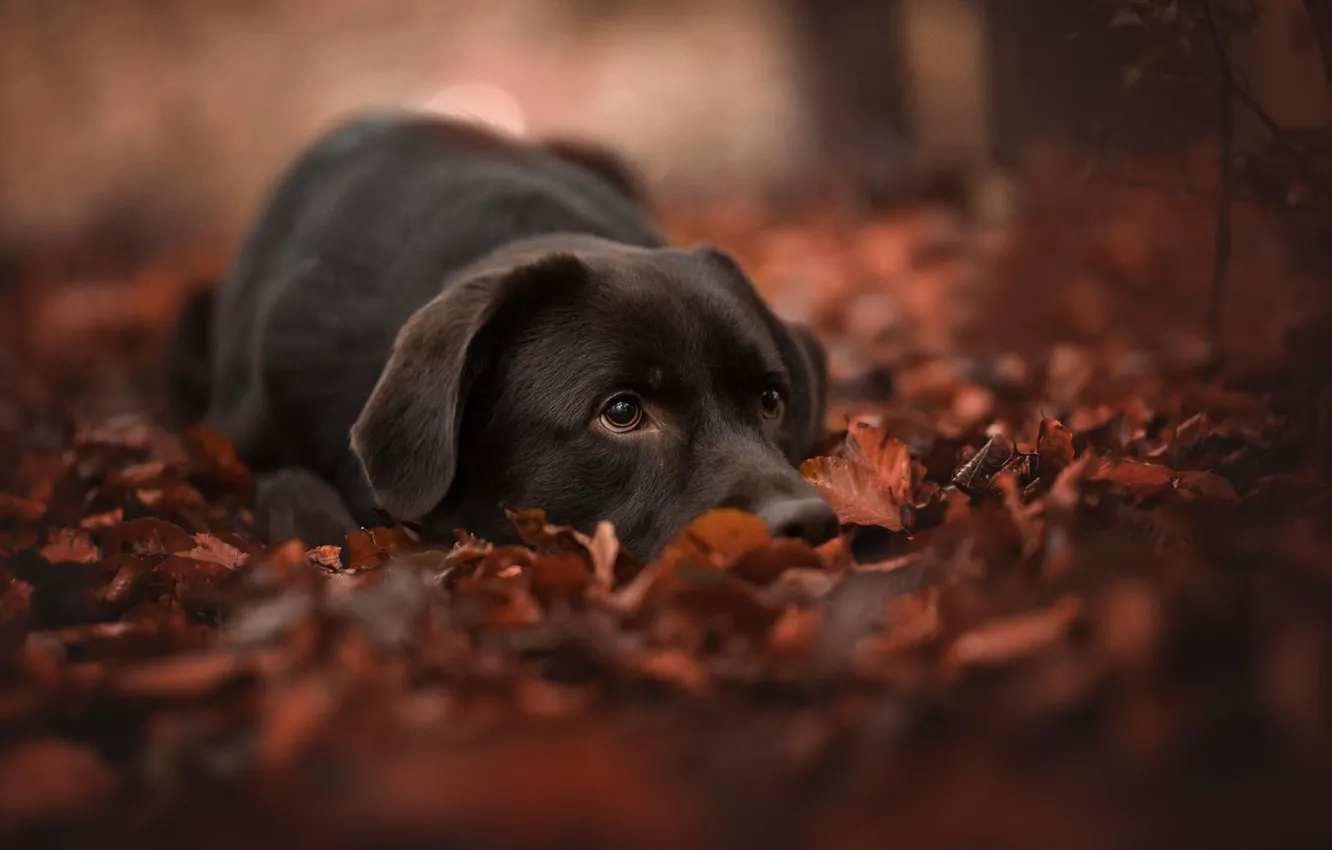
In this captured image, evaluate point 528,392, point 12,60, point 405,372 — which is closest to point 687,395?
point 528,392

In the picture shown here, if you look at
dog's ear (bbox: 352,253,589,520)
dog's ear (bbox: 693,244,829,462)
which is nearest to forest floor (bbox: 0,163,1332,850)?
dog's ear (bbox: 352,253,589,520)

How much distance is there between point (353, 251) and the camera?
3.67 meters

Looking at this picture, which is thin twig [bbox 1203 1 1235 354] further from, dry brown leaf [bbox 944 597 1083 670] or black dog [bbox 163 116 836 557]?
dry brown leaf [bbox 944 597 1083 670]

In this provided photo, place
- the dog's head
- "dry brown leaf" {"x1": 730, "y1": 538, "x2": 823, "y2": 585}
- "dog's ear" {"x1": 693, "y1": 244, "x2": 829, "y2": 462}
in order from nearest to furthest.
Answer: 1. "dry brown leaf" {"x1": 730, "y1": 538, "x2": 823, "y2": 585}
2. the dog's head
3. "dog's ear" {"x1": 693, "y1": 244, "x2": 829, "y2": 462}

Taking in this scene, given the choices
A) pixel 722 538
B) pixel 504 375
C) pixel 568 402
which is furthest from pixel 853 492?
pixel 504 375

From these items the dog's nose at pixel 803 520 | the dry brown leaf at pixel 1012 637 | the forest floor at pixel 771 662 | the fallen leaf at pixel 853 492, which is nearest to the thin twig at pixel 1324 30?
the forest floor at pixel 771 662

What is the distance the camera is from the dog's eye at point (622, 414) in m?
2.76

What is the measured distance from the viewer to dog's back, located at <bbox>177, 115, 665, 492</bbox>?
3.43m

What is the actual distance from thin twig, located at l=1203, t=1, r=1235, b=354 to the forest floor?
0.10 metres

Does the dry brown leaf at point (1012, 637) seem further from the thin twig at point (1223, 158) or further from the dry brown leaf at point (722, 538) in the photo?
the thin twig at point (1223, 158)

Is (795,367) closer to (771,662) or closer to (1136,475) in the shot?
(1136,475)

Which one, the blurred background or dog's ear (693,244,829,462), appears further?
dog's ear (693,244,829,462)

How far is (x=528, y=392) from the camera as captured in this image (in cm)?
281

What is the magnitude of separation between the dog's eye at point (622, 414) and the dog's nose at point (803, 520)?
1.76 feet
